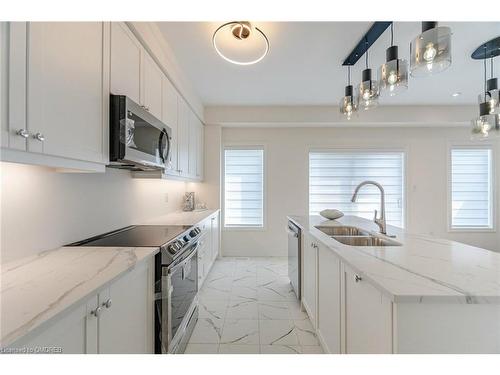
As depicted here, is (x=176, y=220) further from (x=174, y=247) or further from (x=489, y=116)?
(x=489, y=116)

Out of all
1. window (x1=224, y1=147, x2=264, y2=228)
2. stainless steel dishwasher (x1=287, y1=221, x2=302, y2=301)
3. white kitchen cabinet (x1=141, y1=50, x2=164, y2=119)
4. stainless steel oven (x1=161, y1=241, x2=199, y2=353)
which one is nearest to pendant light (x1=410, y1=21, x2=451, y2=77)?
Answer: stainless steel dishwasher (x1=287, y1=221, x2=302, y2=301)

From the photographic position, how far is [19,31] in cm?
89

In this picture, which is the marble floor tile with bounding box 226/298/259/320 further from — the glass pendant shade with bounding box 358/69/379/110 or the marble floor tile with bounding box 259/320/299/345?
the glass pendant shade with bounding box 358/69/379/110

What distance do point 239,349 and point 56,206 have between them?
64.3 inches

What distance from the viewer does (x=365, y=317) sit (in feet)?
3.72

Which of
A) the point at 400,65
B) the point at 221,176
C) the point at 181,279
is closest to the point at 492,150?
the point at 400,65

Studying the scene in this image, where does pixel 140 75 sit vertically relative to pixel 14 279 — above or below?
above

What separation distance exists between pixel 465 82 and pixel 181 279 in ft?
14.1

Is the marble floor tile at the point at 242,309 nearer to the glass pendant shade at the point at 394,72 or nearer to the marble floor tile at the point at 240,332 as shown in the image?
the marble floor tile at the point at 240,332

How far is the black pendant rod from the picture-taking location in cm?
208

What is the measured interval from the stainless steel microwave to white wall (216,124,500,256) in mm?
2829

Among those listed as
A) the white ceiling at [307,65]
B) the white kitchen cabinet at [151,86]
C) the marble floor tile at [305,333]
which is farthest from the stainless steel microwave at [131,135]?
the marble floor tile at [305,333]

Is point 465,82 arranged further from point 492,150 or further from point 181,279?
point 181,279
